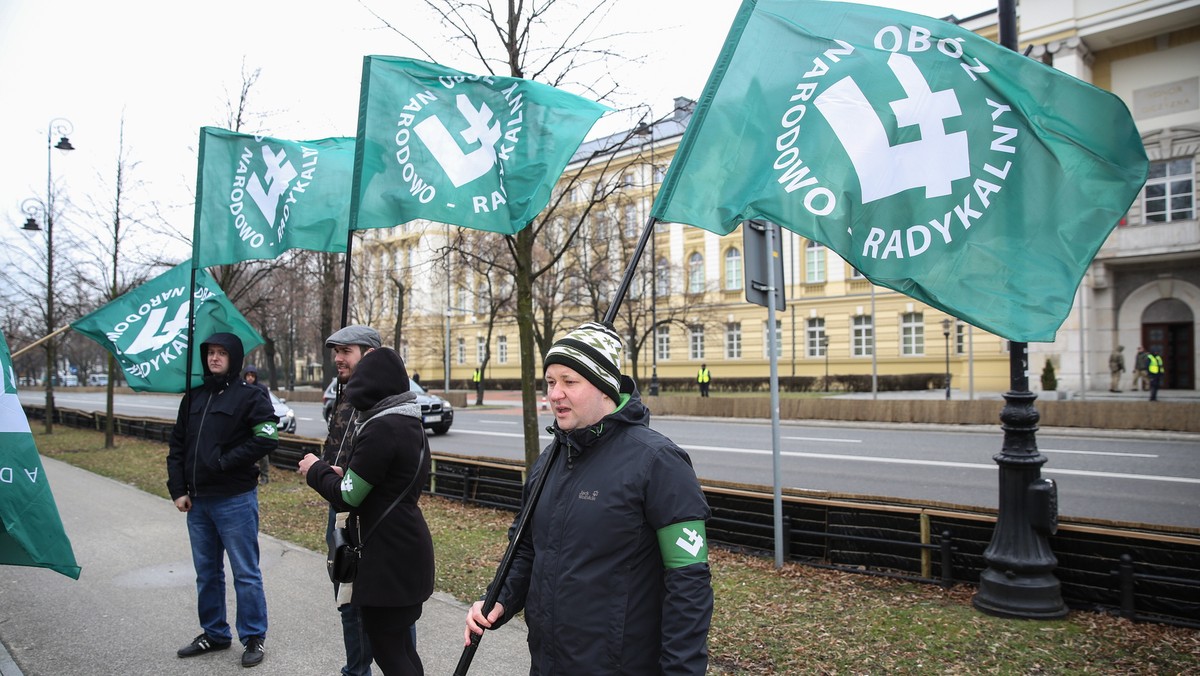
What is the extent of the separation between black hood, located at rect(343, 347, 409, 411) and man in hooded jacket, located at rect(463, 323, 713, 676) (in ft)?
4.33

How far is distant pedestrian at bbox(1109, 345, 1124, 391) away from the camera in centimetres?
3048

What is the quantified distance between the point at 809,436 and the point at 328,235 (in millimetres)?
16007

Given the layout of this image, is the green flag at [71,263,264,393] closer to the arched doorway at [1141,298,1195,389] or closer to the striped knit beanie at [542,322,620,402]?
the striped knit beanie at [542,322,620,402]

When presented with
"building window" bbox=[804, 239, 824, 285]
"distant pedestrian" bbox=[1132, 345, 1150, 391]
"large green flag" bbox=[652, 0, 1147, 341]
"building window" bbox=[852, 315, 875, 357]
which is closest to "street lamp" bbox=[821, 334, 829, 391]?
"building window" bbox=[852, 315, 875, 357]

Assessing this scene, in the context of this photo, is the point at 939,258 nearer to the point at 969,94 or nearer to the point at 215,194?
the point at 969,94

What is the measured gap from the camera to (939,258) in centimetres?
343

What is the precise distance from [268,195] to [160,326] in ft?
5.81

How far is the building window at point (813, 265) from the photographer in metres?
42.8

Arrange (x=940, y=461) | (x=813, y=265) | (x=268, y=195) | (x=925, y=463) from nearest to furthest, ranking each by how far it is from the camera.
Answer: (x=268, y=195) < (x=925, y=463) < (x=940, y=461) < (x=813, y=265)

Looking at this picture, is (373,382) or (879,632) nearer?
(373,382)

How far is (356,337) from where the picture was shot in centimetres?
405

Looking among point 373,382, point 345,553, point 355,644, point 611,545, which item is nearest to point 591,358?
point 611,545

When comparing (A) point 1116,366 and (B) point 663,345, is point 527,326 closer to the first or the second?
(A) point 1116,366

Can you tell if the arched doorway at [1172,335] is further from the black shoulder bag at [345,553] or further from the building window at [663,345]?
the black shoulder bag at [345,553]
